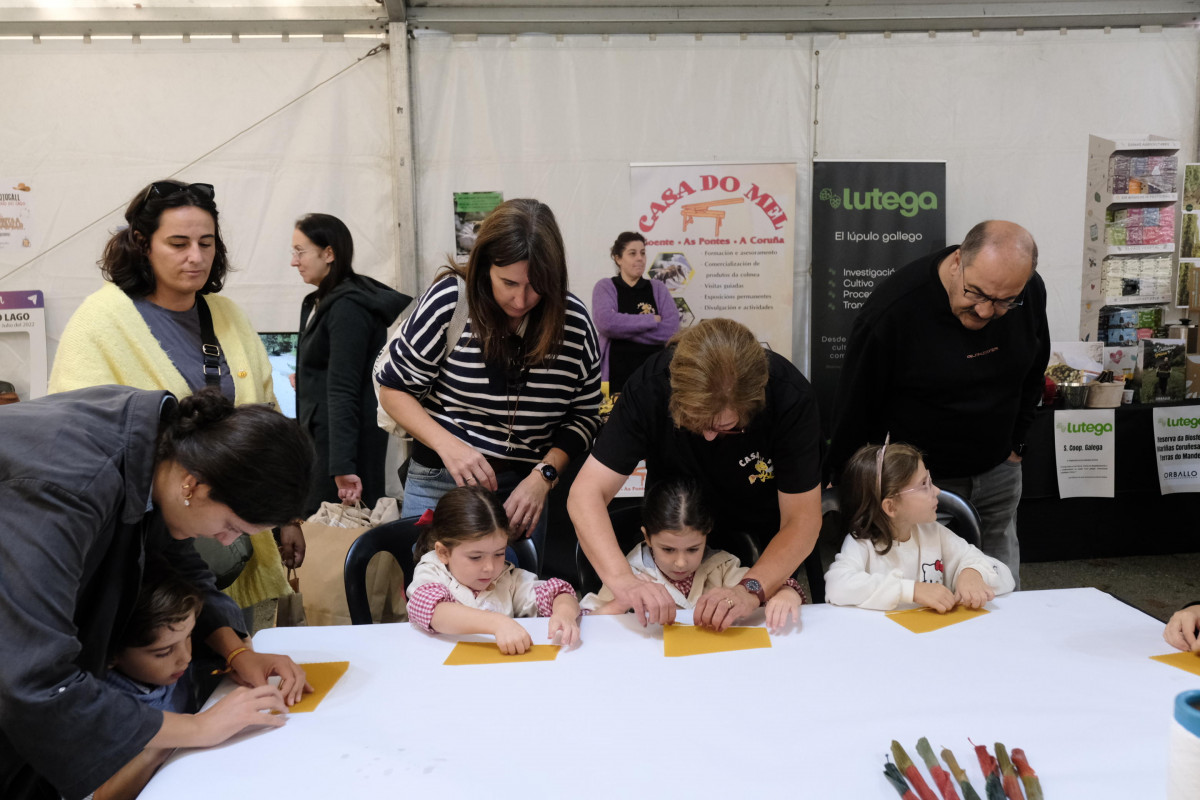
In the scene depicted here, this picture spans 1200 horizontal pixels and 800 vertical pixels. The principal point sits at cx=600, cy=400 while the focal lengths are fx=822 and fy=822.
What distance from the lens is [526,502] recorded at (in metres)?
1.86

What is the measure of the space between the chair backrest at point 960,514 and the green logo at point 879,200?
2.37m

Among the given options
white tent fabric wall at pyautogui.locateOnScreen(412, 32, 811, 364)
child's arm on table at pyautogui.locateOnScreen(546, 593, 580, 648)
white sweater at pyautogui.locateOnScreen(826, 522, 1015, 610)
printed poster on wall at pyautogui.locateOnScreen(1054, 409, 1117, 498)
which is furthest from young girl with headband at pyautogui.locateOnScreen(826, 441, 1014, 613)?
white tent fabric wall at pyautogui.locateOnScreen(412, 32, 811, 364)

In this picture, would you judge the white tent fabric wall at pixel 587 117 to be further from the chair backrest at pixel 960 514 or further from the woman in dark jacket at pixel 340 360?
the chair backrest at pixel 960 514

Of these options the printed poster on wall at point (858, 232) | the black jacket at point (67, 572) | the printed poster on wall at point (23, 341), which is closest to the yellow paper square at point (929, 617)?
the black jacket at point (67, 572)

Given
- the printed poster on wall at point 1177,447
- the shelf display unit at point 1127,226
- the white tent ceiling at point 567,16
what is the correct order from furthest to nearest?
the shelf display unit at point 1127,226 < the printed poster on wall at point 1177,447 < the white tent ceiling at point 567,16

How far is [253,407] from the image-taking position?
115 cm

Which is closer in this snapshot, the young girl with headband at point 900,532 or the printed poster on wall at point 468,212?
the young girl with headband at point 900,532

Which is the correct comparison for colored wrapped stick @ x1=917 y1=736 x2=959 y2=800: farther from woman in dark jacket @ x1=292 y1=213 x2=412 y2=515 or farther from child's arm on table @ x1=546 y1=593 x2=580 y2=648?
woman in dark jacket @ x1=292 y1=213 x2=412 y2=515

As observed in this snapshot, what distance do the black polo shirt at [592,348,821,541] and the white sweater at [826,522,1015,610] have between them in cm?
21

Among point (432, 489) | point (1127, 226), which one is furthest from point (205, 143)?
point (1127, 226)

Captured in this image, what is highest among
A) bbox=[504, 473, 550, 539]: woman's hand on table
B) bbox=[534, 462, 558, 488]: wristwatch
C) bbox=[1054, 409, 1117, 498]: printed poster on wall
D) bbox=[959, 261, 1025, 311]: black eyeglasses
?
bbox=[959, 261, 1025, 311]: black eyeglasses

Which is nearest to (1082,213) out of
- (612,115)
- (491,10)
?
(612,115)

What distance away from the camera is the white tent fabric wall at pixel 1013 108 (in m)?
4.07

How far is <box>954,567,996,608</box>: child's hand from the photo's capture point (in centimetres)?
167
